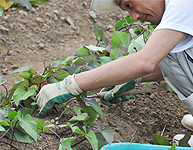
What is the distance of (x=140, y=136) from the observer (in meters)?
1.49

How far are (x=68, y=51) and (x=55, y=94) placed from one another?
1.12 metres

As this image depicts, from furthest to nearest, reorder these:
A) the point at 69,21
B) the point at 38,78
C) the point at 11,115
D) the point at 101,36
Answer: the point at 69,21 → the point at 101,36 → the point at 38,78 → the point at 11,115

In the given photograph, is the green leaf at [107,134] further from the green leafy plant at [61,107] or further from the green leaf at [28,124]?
the green leaf at [28,124]

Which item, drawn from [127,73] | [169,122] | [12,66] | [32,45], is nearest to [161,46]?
[127,73]

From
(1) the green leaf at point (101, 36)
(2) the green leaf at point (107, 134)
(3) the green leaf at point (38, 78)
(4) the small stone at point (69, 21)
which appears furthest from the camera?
(4) the small stone at point (69, 21)

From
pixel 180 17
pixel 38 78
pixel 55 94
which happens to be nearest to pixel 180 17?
pixel 180 17

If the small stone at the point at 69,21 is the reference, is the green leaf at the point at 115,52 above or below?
above

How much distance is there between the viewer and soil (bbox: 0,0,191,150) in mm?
1529

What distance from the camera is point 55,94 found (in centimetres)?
125

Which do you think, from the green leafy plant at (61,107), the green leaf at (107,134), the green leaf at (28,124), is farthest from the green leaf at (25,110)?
the green leaf at (107,134)

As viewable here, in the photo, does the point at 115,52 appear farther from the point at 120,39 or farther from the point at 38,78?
the point at 38,78

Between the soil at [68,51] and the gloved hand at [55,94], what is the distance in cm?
9

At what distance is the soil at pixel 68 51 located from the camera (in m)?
1.53

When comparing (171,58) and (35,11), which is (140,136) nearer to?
(171,58)
